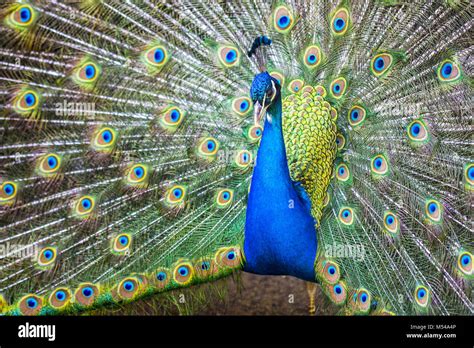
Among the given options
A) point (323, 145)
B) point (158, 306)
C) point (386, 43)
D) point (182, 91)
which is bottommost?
point (158, 306)

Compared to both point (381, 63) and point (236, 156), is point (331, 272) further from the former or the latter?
point (381, 63)

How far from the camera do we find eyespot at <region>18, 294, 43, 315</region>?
9.57 ft

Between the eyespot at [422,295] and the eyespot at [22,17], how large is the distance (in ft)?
7.25

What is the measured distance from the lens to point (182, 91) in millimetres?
3043

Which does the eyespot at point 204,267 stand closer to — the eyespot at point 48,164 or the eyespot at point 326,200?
the eyespot at point 326,200

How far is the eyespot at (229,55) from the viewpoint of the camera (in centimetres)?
302

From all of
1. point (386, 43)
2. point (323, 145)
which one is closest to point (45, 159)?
point (323, 145)

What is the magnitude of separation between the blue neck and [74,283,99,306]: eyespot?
2.48 feet

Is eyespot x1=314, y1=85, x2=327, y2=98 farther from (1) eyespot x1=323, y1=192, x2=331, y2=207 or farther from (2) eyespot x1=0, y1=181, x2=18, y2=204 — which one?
(2) eyespot x1=0, y1=181, x2=18, y2=204

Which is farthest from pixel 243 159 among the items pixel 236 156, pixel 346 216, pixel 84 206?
pixel 84 206

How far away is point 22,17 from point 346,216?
1.81 metres

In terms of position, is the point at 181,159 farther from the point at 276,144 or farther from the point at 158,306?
the point at 158,306

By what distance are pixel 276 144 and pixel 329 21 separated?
0.70 metres

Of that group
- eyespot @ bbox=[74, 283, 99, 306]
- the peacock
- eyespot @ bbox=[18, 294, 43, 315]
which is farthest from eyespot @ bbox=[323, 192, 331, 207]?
eyespot @ bbox=[18, 294, 43, 315]
